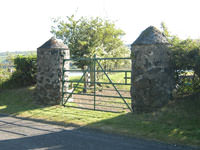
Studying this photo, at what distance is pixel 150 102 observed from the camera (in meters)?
8.26

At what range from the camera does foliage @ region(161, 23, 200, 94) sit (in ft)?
25.2

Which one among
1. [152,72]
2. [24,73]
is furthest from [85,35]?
[152,72]

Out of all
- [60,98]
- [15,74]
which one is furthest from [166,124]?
[15,74]

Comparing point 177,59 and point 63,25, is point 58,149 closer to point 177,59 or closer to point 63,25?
point 177,59

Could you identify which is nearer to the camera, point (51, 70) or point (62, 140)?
point (62, 140)

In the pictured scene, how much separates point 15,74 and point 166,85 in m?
8.93

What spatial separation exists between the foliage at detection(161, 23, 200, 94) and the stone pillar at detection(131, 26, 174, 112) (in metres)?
0.28

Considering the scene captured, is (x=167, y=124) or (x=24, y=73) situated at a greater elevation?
(x=24, y=73)

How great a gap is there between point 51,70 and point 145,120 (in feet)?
16.4

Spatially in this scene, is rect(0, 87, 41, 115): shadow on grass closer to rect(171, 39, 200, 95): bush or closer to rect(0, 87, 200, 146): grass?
rect(0, 87, 200, 146): grass

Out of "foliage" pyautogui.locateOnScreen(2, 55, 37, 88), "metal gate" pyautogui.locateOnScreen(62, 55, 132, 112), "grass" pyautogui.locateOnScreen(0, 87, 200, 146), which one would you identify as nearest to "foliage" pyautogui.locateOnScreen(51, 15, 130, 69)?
"metal gate" pyautogui.locateOnScreen(62, 55, 132, 112)

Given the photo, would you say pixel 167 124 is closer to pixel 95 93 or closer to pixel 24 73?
pixel 95 93

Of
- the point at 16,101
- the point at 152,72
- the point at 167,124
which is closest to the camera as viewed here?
the point at 167,124

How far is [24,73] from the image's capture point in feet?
44.8
